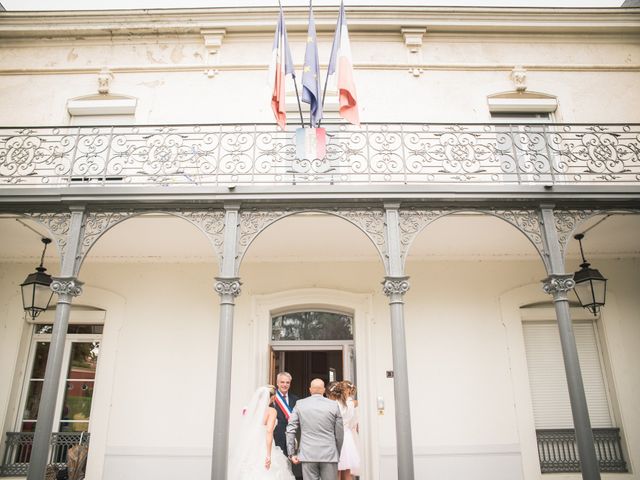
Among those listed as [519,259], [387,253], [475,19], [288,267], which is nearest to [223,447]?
[387,253]

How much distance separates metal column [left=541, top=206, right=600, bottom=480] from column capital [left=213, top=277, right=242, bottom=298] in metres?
3.79

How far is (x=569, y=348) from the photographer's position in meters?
4.90

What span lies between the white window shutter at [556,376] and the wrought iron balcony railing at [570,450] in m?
0.14

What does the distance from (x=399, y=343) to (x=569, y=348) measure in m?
1.98

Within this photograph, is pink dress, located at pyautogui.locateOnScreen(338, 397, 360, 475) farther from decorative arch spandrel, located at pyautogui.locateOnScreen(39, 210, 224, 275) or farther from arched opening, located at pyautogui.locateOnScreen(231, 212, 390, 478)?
decorative arch spandrel, located at pyautogui.locateOnScreen(39, 210, 224, 275)

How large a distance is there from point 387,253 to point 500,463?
12.7 ft

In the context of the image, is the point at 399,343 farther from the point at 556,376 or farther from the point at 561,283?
the point at 556,376

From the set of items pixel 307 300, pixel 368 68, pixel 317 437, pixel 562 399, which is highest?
pixel 368 68

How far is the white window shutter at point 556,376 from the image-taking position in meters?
6.72

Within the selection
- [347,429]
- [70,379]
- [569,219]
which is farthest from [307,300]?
[70,379]

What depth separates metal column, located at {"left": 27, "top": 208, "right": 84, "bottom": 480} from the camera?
4.55 m

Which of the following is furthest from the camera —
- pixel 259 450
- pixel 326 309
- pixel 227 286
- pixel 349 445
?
pixel 326 309

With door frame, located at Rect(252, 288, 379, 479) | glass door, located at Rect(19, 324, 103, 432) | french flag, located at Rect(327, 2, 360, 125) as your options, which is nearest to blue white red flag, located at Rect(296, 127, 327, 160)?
french flag, located at Rect(327, 2, 360, 125)

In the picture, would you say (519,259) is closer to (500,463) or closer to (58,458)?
(500,463)
